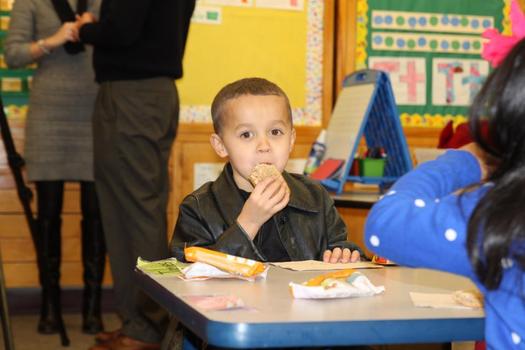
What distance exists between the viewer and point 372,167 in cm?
347

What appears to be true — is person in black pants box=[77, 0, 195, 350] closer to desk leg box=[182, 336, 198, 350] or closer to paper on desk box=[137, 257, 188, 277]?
desk leg box=[182, 336, 198, 350]

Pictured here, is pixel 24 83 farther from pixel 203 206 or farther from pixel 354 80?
pixel 203 206

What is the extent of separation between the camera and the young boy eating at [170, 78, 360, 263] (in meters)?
1.77

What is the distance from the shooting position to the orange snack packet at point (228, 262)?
50.8 inches

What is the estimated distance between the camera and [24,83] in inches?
162

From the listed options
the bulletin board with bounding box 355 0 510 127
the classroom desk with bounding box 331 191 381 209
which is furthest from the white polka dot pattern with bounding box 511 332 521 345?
the bulletin board with bounding box 355 0 510 127

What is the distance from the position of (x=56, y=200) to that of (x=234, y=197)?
185cm

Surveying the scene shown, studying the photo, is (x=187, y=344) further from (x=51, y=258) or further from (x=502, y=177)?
(x=51, y=258)

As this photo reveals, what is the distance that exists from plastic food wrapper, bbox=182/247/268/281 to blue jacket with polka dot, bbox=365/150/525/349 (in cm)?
23

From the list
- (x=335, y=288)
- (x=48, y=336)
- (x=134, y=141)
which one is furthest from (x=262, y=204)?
(x=48, y=336)

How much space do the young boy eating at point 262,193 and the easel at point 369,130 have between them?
54.6 inches

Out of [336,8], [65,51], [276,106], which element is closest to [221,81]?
[336,8]

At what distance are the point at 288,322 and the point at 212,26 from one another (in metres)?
3.59

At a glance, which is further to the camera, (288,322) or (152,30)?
(152,30)
